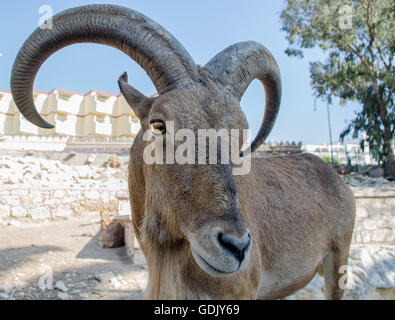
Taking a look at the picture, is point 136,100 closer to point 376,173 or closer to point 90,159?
point 90,159

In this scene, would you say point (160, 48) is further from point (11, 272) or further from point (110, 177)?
point (110, 177)

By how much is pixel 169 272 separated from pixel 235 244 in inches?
34.8

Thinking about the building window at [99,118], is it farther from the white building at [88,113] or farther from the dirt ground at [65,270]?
the dirt ground at [65,270]

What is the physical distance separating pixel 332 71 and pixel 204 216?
23.5 m

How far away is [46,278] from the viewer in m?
5.28

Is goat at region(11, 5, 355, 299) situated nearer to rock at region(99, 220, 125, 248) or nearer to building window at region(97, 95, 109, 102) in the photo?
rock at region(99, 220, 125, 248)

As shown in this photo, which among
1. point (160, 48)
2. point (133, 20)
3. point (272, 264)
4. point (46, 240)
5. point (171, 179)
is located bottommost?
point (46, 240)

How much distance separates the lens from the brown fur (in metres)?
1.66

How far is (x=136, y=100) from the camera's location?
2352mm

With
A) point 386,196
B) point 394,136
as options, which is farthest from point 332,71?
point 386,196

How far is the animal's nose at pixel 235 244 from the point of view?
4.70 feet

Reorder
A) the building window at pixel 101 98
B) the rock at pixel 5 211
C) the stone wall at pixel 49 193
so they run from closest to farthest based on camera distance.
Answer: the rock at pixel 5 211 → the stone wall at pixel 49 193 → the building window at pixel 101 98

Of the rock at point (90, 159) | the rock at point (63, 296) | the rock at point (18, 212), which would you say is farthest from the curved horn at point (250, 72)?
the rock at point (90, 159)

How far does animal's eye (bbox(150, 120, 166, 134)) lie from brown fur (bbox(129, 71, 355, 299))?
44 mm
